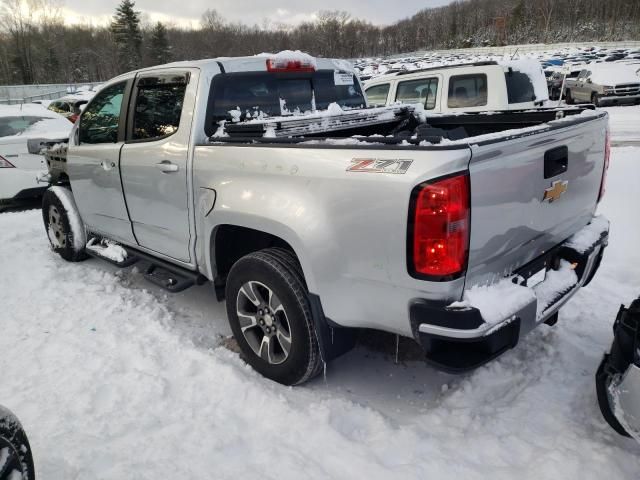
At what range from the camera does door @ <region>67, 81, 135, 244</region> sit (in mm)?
Result: 4074

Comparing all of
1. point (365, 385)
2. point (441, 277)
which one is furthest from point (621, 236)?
point (441, 277)

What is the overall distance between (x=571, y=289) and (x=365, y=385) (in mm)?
1352

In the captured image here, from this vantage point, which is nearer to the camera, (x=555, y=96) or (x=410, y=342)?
(x=410, y=342)

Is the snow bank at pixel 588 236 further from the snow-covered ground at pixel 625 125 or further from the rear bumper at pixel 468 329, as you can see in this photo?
the snow-covered ground at pixel 625 125

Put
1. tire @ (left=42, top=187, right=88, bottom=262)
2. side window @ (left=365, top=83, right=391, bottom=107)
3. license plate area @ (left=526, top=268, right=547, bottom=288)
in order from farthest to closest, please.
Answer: side window @ (left=365, top=83, right=391, bottom=107) → tire @ (left=42, top=187, right=88, bottom=262) → license plate area @ (left=526, top=268, right=547, bottom=288)

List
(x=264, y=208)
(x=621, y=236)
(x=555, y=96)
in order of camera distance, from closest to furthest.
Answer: (x=264, y=208), (x=621, y=236), (x=555, y=96)

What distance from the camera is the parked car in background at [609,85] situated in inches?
736

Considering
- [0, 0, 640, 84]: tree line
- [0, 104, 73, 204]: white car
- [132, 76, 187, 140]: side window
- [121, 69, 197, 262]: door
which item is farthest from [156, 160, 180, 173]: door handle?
[0, 0, 640, 84]: tree line

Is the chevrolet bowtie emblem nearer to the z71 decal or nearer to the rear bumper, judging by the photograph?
the rear bumper

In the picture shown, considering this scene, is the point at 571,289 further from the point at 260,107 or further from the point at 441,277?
the point at 260,107

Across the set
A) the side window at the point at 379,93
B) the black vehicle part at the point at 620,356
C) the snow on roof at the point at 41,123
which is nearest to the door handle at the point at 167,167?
the black vehicle part at the point at 620,356

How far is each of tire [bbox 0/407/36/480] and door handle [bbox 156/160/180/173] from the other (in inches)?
72.6

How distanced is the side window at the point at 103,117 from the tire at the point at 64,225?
0.79 m

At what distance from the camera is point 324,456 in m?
2.43
